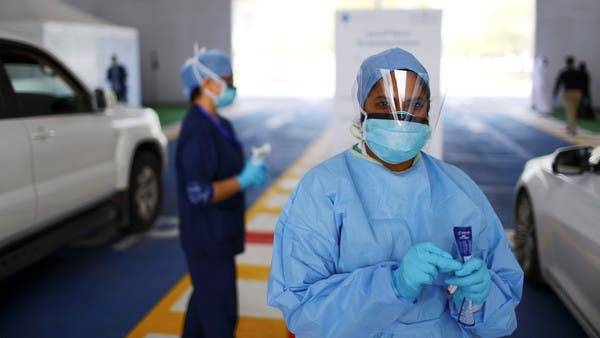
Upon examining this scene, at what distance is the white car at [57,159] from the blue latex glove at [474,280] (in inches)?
134

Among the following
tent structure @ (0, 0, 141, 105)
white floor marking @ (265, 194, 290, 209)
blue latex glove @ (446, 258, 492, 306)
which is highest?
tent structure @ (0, 0, 141, 105)

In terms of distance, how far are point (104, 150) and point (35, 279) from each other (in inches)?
50.5

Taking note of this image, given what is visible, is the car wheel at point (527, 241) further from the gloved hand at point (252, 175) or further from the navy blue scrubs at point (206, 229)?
the navy blue scrubs at point (206, 229)

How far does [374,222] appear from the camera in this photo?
79.0 inches

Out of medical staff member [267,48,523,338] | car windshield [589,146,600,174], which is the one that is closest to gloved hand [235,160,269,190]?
medical staff member [267,48,523,338]

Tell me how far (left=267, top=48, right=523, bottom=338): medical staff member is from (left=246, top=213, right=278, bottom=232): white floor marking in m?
5.27

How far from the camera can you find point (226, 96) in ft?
12.5

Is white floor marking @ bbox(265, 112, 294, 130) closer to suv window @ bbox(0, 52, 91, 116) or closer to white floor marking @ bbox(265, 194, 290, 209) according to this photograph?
white floor marking @ bbox(265, 194, 290, 209)

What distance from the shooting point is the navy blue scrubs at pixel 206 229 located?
3.41m

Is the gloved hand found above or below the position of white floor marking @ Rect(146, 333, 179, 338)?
above

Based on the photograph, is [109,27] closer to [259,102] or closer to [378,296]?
[259,102]

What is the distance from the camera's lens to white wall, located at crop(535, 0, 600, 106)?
23453mm

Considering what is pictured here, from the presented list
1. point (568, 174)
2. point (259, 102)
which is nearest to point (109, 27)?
point (259, 102)

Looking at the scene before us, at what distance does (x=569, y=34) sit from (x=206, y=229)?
23400 millimetres
